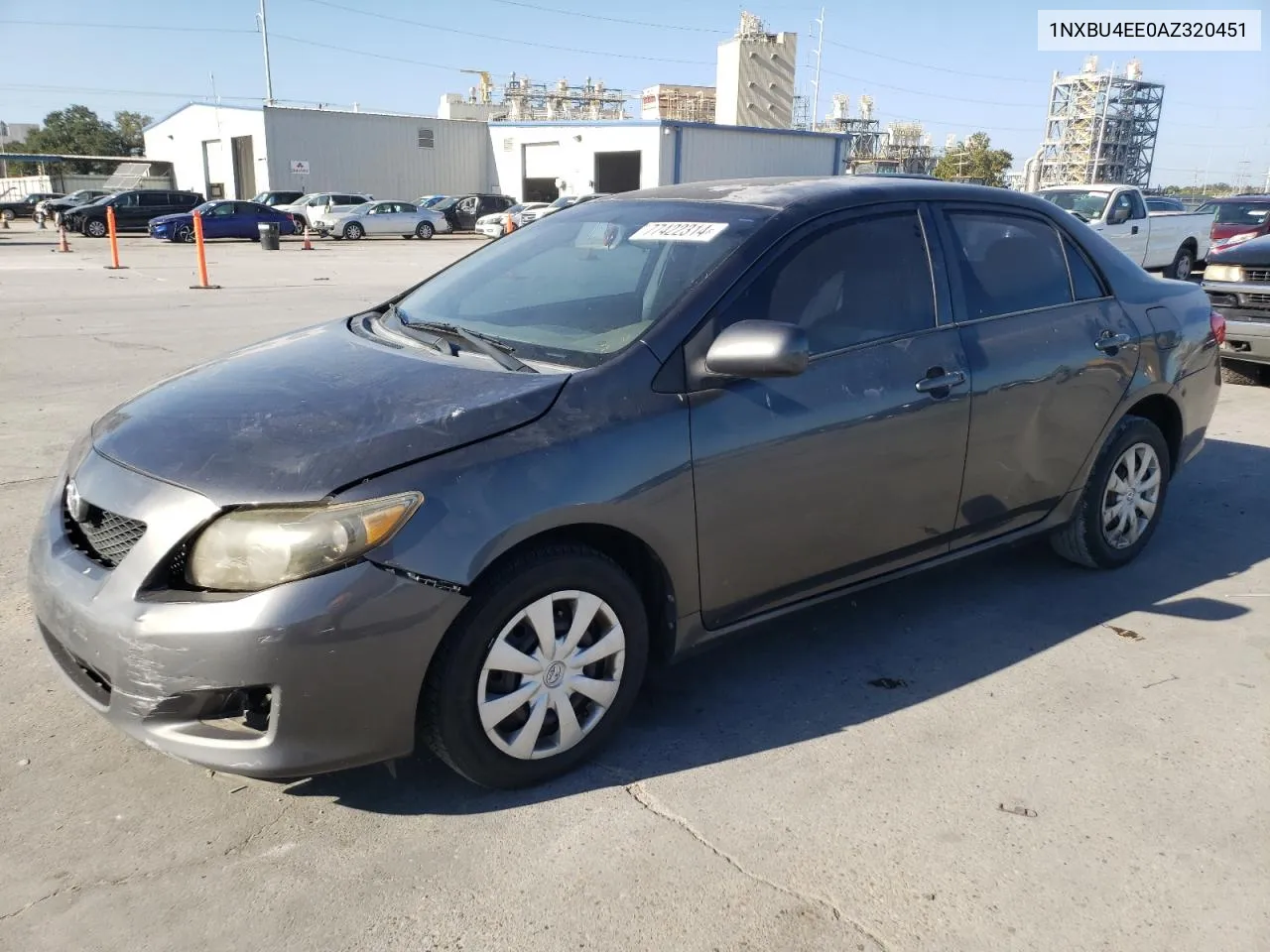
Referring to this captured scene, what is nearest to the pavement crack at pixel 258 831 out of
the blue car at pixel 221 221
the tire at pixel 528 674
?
the tire at pixel 528 674

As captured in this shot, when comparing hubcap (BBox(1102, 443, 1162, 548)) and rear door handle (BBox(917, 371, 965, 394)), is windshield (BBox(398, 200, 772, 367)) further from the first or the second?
hubcap (BBox(1102, 443, 1162, 548))

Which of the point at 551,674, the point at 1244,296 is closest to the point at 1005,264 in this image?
the point at 551,674

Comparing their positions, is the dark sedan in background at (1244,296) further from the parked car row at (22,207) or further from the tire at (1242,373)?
the parked car row at (22,207)

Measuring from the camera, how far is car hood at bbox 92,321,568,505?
248 cm

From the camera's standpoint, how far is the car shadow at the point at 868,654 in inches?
114

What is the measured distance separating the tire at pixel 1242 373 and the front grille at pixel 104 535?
9.78 meters

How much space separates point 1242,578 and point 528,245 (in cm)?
358

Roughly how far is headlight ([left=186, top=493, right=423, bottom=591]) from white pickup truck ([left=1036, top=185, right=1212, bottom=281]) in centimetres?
1519

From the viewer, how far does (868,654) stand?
3738 mm

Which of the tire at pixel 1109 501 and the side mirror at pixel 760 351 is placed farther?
the tire at pixel 1109 501

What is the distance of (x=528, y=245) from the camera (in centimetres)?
397

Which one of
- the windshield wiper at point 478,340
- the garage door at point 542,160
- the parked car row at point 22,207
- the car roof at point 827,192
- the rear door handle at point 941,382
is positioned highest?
the garage door at point 542,160

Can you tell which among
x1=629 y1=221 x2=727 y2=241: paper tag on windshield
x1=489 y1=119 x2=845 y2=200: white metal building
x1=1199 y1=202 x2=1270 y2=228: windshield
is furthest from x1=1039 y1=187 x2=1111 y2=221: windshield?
x1=489 y1=119 x2=845 y2=200: white metal building

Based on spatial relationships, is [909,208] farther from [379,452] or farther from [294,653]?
[294,653]
